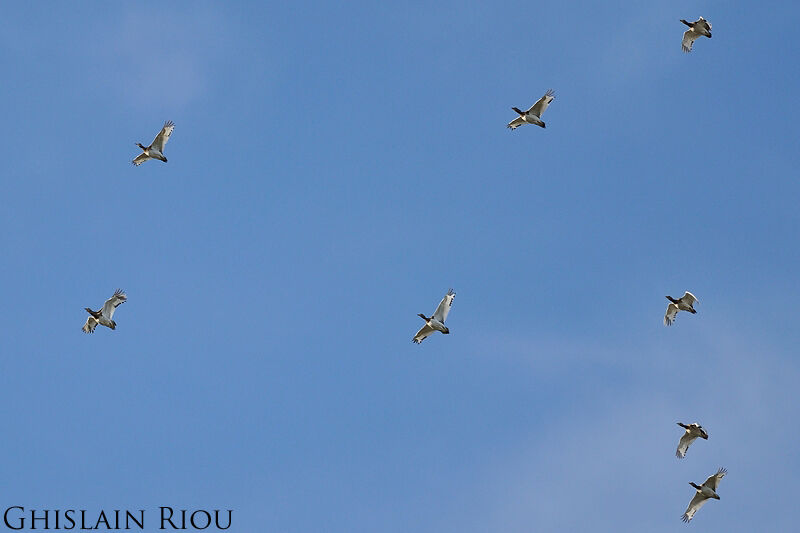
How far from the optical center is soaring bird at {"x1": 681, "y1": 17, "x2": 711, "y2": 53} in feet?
251

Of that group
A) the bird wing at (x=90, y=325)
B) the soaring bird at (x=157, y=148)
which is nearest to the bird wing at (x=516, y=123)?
the soaring bird at (x=157, y=148)

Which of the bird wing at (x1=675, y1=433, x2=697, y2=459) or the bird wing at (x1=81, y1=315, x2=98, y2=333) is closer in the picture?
the bird wing at (x1=675, y1=433, x2=697, y2=459)

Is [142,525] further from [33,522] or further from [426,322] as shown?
[426,322]

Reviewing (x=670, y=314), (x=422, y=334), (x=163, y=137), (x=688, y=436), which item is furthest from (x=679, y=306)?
(x=163, y=137)

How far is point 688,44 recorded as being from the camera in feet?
255

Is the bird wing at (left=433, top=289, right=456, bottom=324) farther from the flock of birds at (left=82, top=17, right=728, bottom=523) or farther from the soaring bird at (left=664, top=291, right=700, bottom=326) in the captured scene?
the soaring bird at (left=664, top=291, right=700, bottom=326)

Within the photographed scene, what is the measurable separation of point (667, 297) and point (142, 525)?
114 feet

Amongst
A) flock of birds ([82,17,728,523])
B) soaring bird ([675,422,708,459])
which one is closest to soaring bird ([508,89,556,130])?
flock of birds ([82,17,728,523])

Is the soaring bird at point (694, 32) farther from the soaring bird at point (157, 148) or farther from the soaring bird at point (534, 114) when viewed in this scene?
the soaring bird at point (157, 148)

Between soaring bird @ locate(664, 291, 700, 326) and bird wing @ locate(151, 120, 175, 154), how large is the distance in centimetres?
3276

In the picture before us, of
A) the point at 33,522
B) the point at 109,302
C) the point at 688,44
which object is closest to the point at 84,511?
the point at 33,522

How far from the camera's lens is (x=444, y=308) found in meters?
74.5

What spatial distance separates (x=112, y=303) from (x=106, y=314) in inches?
33.4

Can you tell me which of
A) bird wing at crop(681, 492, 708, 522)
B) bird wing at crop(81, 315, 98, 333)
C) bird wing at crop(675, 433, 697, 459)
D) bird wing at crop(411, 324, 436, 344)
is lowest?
bird wing at crop(681, 492, 708, 522)
